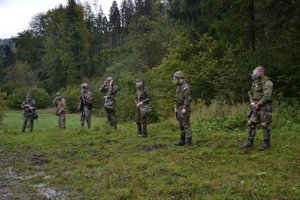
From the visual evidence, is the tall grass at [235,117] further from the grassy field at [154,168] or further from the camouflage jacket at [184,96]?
the camouflage jacket at [184,96]

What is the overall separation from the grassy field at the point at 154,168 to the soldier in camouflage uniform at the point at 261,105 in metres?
0.42

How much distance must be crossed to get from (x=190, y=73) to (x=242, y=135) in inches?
484

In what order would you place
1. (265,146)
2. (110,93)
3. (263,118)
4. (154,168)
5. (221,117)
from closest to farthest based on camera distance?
(154,168)
(263,118)
(265,146)
(110,93)
(221,117)

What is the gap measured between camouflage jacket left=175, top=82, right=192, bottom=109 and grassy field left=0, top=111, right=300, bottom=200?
122 cm

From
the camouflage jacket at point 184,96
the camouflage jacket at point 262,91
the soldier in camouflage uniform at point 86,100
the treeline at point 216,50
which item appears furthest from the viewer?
the soldier in camouflage uniform at point 86,100

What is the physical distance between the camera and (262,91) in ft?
39.3

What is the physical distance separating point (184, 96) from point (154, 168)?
3.26m


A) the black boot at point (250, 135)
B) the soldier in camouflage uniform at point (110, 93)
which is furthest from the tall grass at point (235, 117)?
the black boot at point (250, 135)

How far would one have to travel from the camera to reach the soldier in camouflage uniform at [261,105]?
1174 centimetres

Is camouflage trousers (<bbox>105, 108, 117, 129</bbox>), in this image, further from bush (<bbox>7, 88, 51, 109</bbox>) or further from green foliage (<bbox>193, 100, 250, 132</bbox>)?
bush (<bbox>7, 88, 51, 109</bbox>)

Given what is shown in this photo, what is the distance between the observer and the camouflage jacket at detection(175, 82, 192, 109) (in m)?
13.0

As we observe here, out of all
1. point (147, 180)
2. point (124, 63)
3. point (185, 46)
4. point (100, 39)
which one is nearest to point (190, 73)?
point (185, 46)

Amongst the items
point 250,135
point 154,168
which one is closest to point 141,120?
point 250,135

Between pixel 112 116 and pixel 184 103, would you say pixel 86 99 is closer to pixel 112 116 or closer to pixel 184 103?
pixel 112 116
